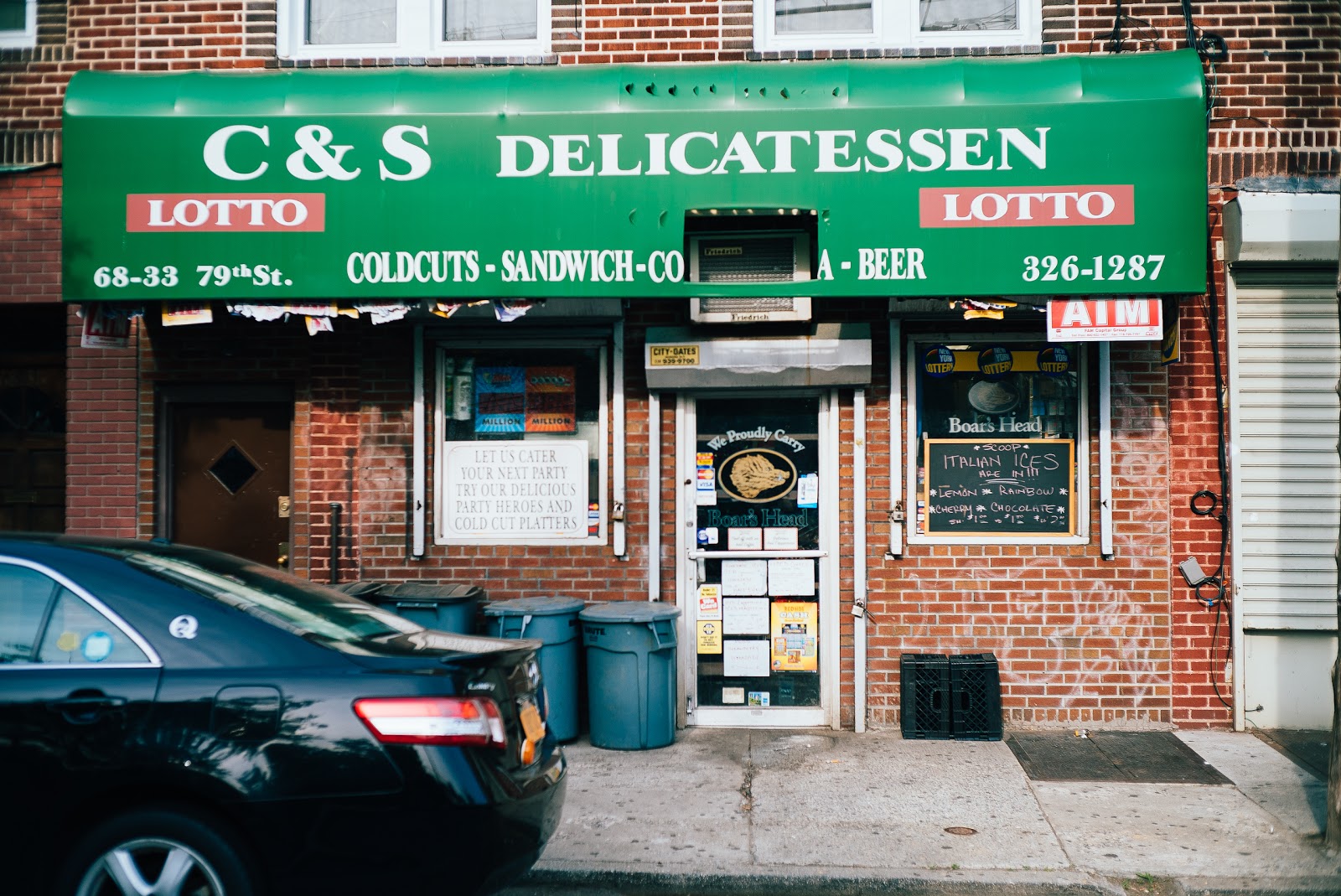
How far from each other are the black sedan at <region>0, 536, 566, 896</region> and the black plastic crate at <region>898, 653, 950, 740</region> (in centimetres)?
406

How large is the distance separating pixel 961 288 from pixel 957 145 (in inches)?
35.7

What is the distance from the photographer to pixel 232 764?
3.52 meters

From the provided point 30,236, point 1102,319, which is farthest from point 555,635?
point 30,236

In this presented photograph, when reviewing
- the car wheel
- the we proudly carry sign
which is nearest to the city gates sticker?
the we proudly carry sign

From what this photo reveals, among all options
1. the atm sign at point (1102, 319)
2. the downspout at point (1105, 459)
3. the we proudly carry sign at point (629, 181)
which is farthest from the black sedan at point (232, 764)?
the downspout at point (1105, 459)

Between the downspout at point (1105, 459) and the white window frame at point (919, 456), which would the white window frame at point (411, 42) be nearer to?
the white window frame at point (919, 456)

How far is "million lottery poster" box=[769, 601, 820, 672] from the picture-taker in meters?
7.46

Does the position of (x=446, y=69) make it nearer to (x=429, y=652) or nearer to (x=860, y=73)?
(x=860, y=73)

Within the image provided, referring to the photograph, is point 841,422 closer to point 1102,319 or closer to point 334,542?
point 1102,319

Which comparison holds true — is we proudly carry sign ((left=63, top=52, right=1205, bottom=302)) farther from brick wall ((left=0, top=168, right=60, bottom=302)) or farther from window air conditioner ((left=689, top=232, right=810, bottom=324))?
brick wall ((left=0, top=168, right=60, bottom=302))

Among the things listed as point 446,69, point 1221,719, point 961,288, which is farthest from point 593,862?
point 446,69

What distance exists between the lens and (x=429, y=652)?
12.8 feet

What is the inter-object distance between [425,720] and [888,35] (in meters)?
6.06

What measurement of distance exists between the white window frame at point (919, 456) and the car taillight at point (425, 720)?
4391 mm
